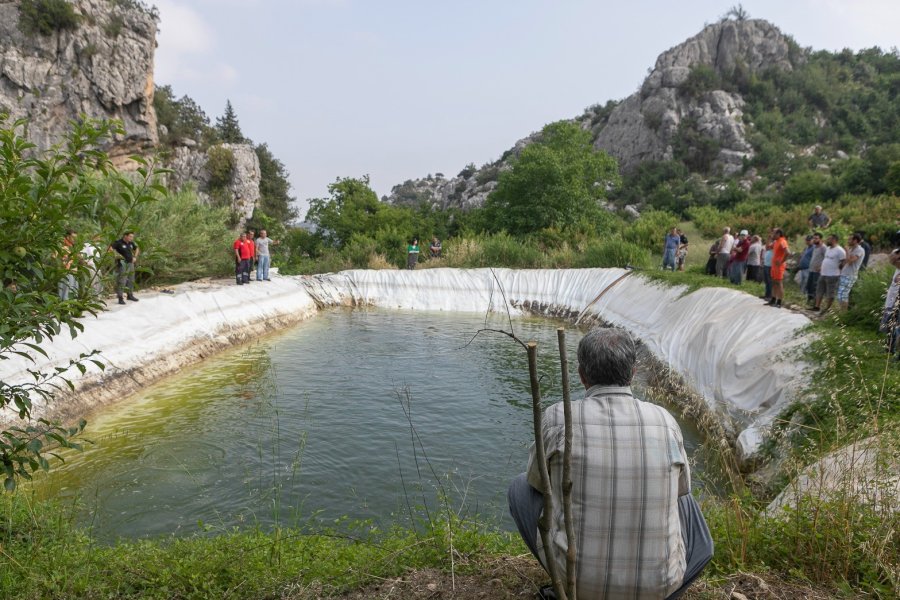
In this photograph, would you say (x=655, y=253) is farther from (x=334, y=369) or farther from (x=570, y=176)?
(x=334, y=369)

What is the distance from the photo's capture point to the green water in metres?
4.89

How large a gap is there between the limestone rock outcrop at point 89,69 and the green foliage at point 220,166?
355cm

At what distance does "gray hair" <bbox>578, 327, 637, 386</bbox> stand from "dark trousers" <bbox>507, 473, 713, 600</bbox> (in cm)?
54

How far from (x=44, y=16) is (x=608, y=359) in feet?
111

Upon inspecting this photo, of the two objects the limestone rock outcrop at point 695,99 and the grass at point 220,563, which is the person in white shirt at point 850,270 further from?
the limestone rock outcrop at point 695,99

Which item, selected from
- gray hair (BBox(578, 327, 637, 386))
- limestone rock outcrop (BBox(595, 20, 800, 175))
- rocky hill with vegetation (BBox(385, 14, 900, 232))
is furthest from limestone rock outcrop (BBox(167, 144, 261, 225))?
limestone rock outcrop (BBox(595, 20, 800, 175))

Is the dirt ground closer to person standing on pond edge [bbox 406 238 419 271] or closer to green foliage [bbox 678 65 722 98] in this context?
person standing on pond edge [bbox 406 238 419 271]

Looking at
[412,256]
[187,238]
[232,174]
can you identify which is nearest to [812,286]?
[412,256]

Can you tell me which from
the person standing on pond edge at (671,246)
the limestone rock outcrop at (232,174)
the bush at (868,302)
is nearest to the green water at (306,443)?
the bush at (868,302)

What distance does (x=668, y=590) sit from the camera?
1.99m

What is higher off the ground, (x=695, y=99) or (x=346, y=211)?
(x=695, y=99)

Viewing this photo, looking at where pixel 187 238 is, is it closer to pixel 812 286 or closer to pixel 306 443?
pixel 306 443

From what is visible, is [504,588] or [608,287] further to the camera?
[608,287]

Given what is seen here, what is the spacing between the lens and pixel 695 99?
5262 centimetres
